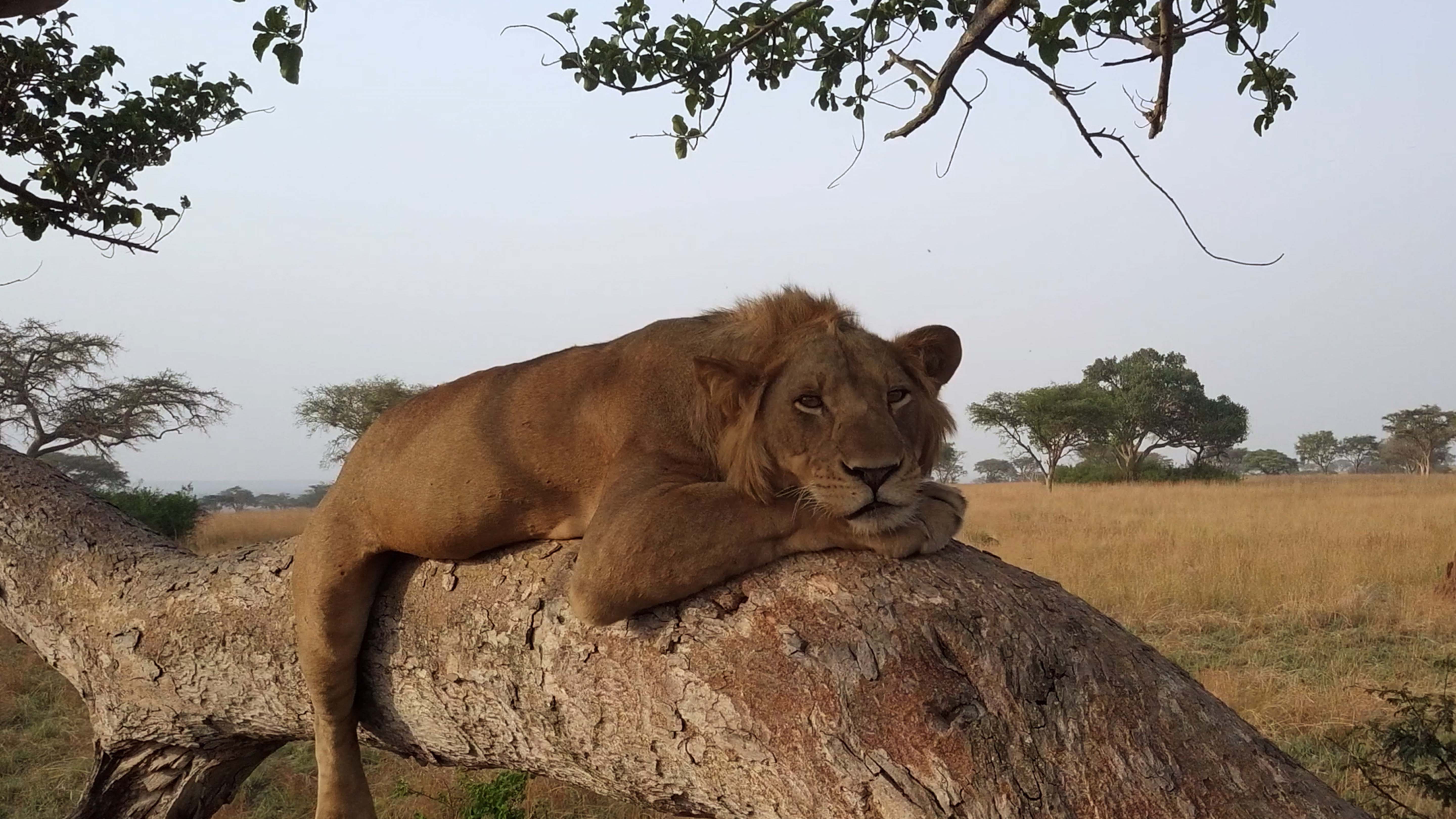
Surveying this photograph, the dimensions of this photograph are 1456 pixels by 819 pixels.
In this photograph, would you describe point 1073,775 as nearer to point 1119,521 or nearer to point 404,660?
point 404,660

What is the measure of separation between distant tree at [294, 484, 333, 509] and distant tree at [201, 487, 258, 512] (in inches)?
129

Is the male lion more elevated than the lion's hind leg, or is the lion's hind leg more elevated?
the male lion

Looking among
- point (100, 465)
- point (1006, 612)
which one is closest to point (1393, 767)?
point (1006, 612)

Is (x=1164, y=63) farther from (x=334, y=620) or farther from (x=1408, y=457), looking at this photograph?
(x=1408, y=457)

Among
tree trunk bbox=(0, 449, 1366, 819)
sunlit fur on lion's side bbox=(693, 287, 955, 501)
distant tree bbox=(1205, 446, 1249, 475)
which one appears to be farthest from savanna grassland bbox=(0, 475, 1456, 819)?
distant tree bbox=(1205, 446, 1249, 475)

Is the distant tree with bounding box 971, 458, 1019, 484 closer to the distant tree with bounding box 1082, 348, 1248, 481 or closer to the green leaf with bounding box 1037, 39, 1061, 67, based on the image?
the distant tree with bounding box 1082, 348, 1248, 481

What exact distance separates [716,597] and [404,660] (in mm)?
1351

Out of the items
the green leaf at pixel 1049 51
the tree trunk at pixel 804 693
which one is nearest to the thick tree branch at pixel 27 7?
the tree trunk at pixel 804 693

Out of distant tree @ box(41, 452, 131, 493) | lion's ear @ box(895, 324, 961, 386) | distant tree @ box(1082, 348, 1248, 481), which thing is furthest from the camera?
distant tree @ box(1082, 348, 1248, 481)

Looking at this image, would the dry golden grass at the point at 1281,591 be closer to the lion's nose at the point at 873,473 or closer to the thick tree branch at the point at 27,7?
the lion's nose at the point at 873,473

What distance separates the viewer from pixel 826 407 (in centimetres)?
312

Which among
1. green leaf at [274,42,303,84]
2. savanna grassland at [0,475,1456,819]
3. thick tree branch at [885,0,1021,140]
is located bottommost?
savanna grassland at [0,475,1456,819]

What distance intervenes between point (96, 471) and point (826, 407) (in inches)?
1819

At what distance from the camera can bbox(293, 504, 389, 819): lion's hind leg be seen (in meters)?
3.55
